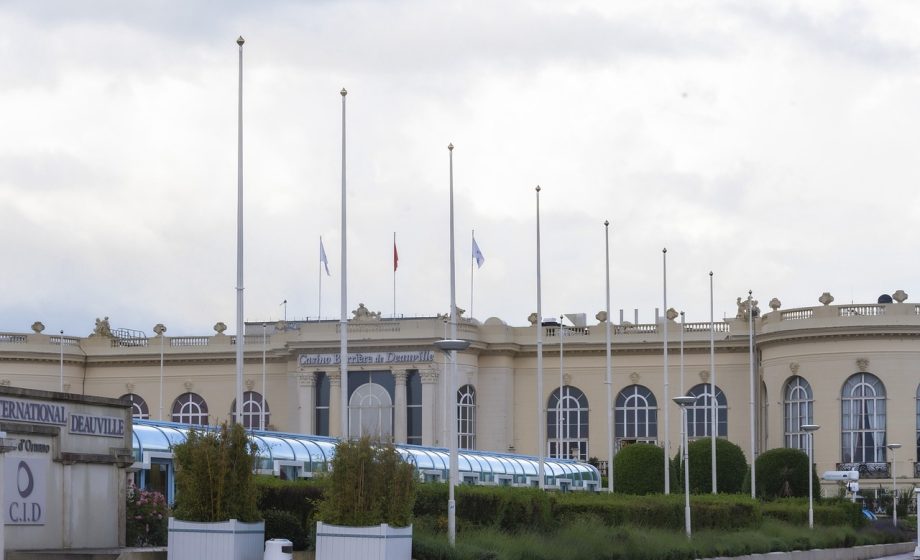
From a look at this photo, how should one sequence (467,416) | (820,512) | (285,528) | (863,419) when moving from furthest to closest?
(467,416) → (863,419) → (820,512) → (285,528)

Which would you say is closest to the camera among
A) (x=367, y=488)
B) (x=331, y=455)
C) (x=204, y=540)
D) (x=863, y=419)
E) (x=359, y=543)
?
(x=359, y=543)

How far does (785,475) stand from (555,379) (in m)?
22.5

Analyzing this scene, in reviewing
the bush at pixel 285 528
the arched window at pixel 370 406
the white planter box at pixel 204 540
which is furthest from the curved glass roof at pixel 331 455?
the arched window at pixel 370 406

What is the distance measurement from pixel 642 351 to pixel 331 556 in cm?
6023

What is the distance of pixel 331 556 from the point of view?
27.9m

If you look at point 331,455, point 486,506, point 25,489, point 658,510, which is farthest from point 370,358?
point 25,489

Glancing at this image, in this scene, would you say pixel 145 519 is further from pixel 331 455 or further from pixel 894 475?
pixel 894 475

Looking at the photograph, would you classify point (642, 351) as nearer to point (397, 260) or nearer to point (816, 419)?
point (816, 419)

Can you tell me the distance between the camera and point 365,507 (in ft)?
92.2

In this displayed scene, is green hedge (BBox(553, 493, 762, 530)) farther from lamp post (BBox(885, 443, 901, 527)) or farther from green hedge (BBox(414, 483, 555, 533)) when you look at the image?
lamp post (BBox(885, 443, 901, 527))

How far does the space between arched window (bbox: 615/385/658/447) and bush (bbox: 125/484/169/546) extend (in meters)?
56.7

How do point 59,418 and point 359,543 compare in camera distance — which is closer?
point 359,543

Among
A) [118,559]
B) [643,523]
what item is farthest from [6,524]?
[643,523]

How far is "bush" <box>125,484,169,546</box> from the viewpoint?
30531 millimetres
